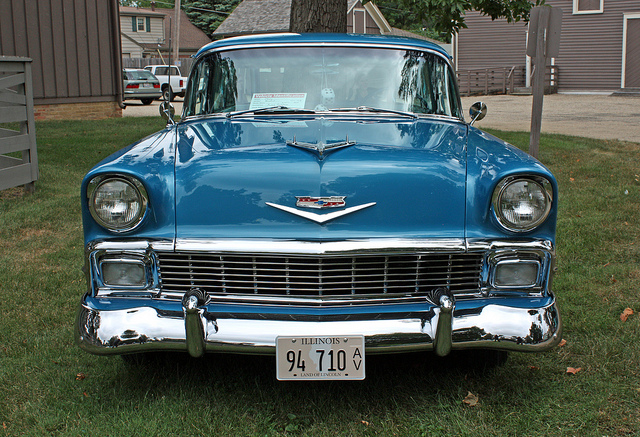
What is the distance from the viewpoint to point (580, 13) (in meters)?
26.5

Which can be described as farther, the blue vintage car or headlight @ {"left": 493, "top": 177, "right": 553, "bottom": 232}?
headlight @ {"left": 493, "top": 177, "right": 553, "bottom": 232}

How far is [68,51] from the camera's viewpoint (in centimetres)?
1421

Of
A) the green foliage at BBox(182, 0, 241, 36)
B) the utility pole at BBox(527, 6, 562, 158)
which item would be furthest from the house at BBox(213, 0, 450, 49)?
the utility pole at BBox(527, 6, 562, 158)

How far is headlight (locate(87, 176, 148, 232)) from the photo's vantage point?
2.66m

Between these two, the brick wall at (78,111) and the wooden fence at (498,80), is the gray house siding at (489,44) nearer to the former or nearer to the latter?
the wooden fence at (498,80)

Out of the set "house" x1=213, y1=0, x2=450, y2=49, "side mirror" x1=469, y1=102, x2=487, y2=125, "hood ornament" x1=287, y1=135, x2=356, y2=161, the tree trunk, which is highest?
"house" x1=213, y1=0, x2=450, y2=49

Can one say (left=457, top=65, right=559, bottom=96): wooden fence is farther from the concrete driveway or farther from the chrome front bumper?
the chrome front bumper

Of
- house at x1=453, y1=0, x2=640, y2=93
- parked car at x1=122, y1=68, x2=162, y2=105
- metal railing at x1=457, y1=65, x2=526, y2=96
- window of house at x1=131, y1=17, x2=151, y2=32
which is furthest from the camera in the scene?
window of house at x1=131, y1=17, x2=151, y2=32

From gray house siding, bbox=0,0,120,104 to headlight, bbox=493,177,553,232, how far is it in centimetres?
1289

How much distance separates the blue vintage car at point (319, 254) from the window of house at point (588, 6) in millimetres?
26599

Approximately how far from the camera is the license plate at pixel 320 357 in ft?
8.17

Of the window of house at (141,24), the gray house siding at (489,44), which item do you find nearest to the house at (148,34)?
the window of house at (141,24)

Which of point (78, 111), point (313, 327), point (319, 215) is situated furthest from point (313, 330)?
point (78, 111)

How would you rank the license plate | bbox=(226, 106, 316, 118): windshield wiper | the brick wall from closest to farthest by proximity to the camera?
the license plate < bbox=(226, 106, 316, 118): windshield wiper < the brick wall
